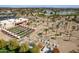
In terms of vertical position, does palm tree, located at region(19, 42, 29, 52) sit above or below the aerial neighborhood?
below

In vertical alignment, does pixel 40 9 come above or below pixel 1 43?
above

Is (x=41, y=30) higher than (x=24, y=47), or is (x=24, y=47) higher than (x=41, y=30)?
(x=41, y=30)

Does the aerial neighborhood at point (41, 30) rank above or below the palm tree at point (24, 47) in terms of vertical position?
above

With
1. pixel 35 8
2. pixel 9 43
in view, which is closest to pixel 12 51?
pixel 9 43
